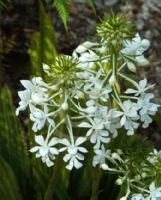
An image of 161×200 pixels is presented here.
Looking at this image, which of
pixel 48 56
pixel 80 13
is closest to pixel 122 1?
pixel 80 13

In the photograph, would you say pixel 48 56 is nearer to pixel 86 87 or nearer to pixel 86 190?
pixel 86 190

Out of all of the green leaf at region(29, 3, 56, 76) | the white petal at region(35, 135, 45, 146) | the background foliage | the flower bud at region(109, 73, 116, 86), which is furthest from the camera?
the green leaf at region(29, 3, 56, 76)

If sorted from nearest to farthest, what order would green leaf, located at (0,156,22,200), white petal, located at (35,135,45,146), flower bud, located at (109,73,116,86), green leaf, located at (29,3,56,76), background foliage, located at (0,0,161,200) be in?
flower bud, located at (109,73,116,86), white petal, located at (35,135,45,146), green leaf, located at (0,156,22,200), background foliage, located at (0,0,161,200), green leaf, located at (29,3,56,76)

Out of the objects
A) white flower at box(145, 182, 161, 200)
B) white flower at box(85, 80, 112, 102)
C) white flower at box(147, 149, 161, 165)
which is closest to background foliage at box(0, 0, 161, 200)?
white flower at box(147, 149, 161, 165)

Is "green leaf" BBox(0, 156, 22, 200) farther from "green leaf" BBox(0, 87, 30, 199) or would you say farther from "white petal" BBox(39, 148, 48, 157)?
"white petal" BBox(39, 148, 48, 157)

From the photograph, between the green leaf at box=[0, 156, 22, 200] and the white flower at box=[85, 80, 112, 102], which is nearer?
the white flower at box=[85, 80, 112, 102]

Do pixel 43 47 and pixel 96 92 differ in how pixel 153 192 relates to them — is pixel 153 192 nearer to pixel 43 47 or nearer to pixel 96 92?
pixel 96 92
